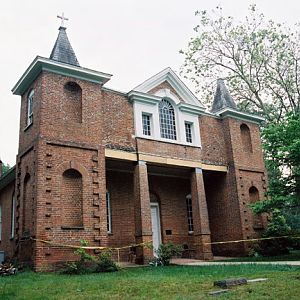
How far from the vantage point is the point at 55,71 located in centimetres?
1572

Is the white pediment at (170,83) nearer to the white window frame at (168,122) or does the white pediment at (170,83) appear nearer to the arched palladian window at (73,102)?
the white window frame at (168,122)

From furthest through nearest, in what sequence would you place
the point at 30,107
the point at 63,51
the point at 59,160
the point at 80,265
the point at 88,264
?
1. the point at 63,51
2. the point at 30,107
3. the point at 59,160
4. the point at 88,264
5. the point at 80,265

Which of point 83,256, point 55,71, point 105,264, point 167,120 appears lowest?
point 105,264

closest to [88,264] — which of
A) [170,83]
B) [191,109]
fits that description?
[191,109]

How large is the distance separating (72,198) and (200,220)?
661 cm

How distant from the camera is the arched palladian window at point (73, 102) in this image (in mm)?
15727

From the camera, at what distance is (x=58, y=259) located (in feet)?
44.8

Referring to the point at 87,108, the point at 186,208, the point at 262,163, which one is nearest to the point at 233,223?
the point at 186,208

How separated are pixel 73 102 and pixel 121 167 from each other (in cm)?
444

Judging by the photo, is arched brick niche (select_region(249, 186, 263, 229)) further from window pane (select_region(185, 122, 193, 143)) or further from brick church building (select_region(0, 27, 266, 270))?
window pane (select_region(185, 122, 193, 143))

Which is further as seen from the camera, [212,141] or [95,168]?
[212,141]

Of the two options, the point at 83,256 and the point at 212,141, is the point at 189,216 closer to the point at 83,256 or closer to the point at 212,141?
the point at 212,141

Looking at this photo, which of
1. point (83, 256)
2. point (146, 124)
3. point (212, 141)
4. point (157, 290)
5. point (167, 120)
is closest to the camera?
point (157, 290)

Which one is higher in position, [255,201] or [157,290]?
[255,201]
